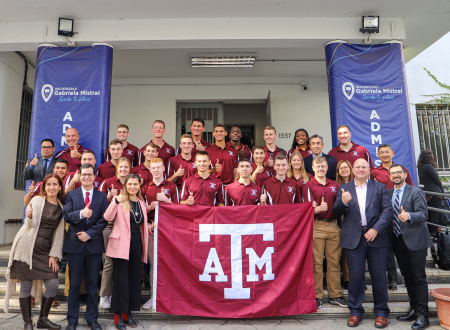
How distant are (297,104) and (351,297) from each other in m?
5.85

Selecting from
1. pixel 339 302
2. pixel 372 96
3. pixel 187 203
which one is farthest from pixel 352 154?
pixel 187 203

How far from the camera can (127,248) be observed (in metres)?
3.88

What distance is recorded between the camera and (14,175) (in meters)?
7.35

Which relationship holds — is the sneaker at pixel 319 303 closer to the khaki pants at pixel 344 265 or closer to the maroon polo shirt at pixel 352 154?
the khaki pants at pixel 344 265

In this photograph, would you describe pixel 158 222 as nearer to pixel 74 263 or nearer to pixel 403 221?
pixel 74 263

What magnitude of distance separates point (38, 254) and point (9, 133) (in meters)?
4.52

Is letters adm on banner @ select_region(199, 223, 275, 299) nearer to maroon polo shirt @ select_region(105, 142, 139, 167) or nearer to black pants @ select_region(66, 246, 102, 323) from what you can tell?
black pants @ select_region(66, 246, 102, 323)

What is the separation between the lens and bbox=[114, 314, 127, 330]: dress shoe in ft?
12.5

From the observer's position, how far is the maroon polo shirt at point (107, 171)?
518 cm

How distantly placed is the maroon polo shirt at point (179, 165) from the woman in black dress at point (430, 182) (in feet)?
14.1

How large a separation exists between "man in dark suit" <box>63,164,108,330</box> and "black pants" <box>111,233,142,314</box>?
208 millimetres

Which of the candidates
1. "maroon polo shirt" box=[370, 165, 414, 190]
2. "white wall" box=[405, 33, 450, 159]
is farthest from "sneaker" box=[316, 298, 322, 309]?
"white wall" box=[405, 33, 450, 159]

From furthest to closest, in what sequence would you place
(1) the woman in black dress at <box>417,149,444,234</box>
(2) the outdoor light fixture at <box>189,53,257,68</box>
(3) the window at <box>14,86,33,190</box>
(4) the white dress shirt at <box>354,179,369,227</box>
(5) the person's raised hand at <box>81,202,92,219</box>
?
(3) the window at <box>14,86,33,190</box>, (2) the outdoor light fixture at <box>189,53,257,68</box>, (1) the woman in black dress at <box>417,149,444,234</box>, (4) the white dress shirt at <box>354,179,369,227</box>, (5) the person's raised hand at <box>81,202,92,219</box>

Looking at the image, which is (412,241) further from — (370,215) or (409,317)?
(409,317)
